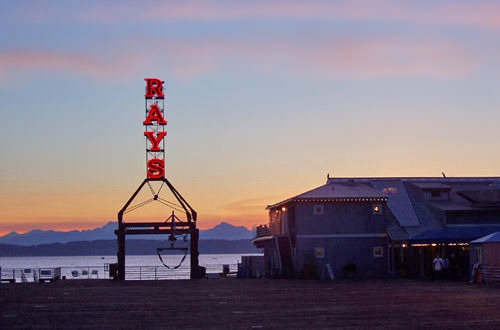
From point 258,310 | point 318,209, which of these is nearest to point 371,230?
point 318,209

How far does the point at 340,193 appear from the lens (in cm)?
5744

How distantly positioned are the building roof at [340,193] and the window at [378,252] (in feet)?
12.2

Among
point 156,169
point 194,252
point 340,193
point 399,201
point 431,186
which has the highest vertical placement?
point 156,169

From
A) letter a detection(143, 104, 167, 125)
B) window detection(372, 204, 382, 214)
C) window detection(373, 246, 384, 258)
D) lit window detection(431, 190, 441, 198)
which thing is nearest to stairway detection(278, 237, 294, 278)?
window detection(373, 246, 384, 258)

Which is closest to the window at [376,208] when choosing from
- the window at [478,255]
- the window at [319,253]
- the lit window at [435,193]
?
the window at [319,253]

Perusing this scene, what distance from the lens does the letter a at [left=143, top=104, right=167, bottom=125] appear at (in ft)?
204

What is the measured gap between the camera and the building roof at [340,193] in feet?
184

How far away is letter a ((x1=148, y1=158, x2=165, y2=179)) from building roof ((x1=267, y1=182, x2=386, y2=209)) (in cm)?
994

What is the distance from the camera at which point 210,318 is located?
73.9 feet

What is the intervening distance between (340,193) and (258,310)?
33110 millimetres

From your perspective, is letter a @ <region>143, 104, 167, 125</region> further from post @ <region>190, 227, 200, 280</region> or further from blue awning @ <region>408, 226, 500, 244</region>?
blue awning @ <region>408, 226, 500, 244</region>

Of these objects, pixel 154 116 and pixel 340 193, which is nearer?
pixel 340 193

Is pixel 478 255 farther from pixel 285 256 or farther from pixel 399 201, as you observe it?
pixel 285 256

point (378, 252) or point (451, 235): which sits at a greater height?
point (451, 235)
